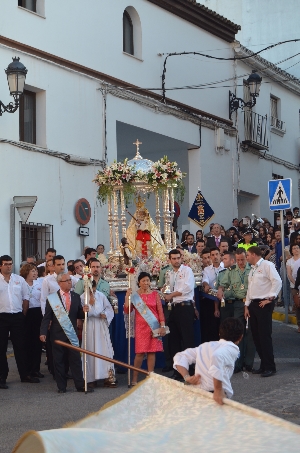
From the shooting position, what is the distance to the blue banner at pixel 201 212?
70.8 feet

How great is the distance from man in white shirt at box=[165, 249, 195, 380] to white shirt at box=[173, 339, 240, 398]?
19.9 ft

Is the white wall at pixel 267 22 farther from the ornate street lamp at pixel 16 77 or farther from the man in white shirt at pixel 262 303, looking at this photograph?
the man in white shirt at pixel 262 303

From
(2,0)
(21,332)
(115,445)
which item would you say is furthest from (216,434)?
(2,0)

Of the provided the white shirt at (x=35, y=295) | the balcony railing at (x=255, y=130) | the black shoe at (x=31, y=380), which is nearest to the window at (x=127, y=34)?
the balcony railing at (x=255, y=130)

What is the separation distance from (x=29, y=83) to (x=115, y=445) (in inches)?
625

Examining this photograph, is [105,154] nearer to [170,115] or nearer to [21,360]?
[170,115]

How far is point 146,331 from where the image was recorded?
41.5ft

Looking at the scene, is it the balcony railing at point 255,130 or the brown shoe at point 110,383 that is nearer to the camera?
the brown shoe at point 110,383

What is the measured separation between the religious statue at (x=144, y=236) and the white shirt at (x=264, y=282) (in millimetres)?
3002

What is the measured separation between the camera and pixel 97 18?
2259cm

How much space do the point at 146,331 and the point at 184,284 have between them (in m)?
1.08

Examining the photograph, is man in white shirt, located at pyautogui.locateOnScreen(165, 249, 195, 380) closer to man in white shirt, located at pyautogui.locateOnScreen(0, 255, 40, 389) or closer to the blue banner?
man in white shirt, located at pyautogui.locateOnScreen(0, 255, 40, 389)

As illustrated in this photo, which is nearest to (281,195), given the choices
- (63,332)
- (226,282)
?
(226,282)

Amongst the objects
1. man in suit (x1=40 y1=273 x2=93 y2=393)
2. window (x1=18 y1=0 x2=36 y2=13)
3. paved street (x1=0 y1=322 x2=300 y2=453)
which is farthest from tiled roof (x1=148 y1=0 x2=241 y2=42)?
paved street (x1=0 y1=322 x2=300 y2=453)
